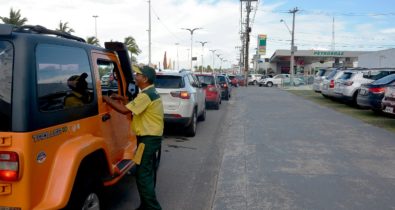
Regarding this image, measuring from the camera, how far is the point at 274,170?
22.8 ft

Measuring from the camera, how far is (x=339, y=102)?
2134cm

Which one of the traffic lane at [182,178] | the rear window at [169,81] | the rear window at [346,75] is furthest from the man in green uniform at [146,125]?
the rear window at [346,75]

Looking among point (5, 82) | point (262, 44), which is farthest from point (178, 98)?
point (262, 44)

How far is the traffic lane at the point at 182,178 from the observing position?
528cm

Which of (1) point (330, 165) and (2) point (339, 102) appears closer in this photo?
(1) point (330, 165)

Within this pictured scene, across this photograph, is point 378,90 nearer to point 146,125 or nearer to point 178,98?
point 178,98

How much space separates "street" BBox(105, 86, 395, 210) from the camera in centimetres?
538

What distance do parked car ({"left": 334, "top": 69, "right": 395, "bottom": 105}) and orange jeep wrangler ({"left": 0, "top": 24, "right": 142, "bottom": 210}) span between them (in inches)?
613

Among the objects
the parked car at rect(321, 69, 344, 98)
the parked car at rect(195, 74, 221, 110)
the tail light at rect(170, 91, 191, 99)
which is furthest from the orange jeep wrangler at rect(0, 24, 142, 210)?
the parked car at rect(321, 69, 344, 98)

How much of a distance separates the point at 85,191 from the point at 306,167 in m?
4.53

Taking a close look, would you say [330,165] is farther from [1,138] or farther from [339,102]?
[339,102]

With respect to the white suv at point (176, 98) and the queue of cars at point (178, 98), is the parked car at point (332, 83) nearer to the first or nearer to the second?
the queue of cars at point (178, 98)

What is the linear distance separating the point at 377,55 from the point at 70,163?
40364 millimetres

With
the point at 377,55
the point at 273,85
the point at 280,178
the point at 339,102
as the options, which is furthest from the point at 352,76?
the point at 273,85
